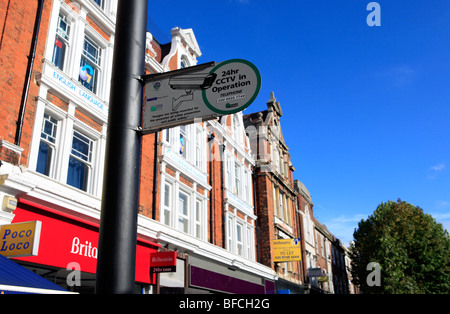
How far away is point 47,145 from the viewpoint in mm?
10406

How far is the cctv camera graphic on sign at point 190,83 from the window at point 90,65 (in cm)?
1000

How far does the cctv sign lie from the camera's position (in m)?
2.80

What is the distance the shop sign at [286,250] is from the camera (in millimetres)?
22484

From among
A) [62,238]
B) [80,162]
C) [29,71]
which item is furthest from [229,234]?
[29,71]

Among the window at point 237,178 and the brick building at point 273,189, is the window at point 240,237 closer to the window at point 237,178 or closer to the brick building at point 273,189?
the brick building at point 273,189

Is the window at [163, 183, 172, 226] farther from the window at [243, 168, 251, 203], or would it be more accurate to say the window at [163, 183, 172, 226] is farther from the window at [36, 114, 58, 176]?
the window at [243, 168, 251, 203]

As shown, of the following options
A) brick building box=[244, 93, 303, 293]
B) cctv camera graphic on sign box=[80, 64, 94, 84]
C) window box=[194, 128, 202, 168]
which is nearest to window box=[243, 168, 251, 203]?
brick building box=[244, 93, 303, 293]

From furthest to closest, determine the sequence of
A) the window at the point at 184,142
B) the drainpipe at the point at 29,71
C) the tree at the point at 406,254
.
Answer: the tree at the point at 406,254
the window at the point at 184,142
the drainpipe at the point at 29,71

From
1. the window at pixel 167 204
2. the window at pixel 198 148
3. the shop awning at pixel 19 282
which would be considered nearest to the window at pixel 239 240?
the window at pixel 198 148

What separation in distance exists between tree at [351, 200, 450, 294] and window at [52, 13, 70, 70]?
77.9 feet

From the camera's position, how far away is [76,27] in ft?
39.3

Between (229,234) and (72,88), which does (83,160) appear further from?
(229,234)
